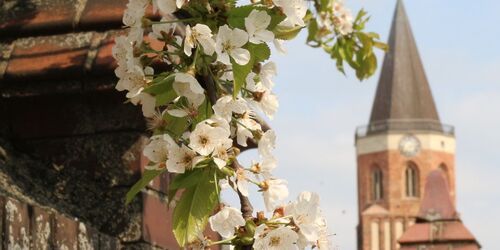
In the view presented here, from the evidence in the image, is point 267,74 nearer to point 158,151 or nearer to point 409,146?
point 158,151

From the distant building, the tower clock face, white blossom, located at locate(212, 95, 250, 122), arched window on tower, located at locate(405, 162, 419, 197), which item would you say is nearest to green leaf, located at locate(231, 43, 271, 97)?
white blossom, located at locate(212, 95, 250, 122)

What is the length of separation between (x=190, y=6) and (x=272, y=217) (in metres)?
0.31

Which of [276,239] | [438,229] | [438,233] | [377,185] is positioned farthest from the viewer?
[377,185]

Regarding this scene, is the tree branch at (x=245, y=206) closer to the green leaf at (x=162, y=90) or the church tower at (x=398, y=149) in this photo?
the green leaf at (x=162, y=90)

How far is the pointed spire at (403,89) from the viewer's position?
77562 millimetres

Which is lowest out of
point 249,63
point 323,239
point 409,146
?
point 409,146

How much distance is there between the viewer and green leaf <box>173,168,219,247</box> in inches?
71.2

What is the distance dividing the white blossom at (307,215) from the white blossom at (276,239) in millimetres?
21

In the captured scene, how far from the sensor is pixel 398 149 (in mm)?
77438

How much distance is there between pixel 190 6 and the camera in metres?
1.87

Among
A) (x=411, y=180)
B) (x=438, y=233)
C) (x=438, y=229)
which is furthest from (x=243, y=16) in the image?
(x=411, y=180)

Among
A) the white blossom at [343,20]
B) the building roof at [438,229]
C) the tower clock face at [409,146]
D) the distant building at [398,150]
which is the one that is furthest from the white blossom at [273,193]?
the tower clock face at [409,146]

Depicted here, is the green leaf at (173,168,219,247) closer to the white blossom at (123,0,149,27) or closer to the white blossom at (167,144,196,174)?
the white blossom at (167,144,196,174)

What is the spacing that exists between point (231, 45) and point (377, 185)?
7781 cm
